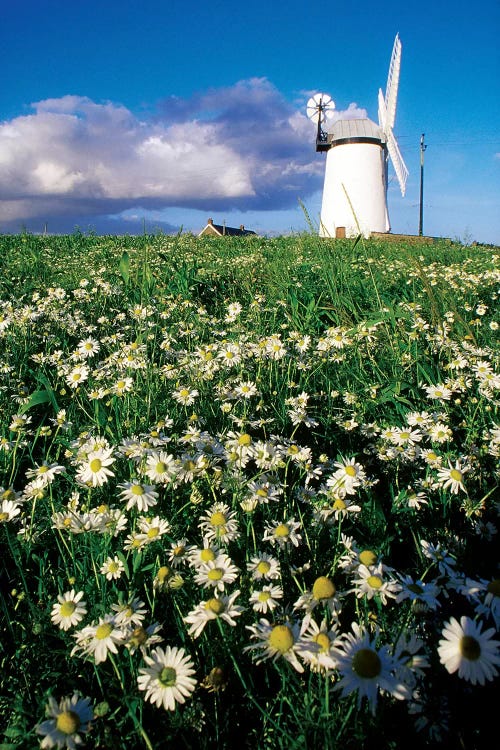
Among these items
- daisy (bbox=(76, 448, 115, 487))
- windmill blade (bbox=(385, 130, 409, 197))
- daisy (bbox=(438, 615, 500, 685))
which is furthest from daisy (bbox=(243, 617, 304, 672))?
windmill blade (bbox=(385, 130, 409, 197))

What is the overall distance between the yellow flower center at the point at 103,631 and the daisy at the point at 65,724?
165mm

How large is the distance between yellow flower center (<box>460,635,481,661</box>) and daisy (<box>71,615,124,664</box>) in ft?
2.51

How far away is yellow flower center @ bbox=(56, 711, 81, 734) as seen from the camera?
0.88 m

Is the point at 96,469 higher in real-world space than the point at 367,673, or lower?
higher

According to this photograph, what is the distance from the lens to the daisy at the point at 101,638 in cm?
108

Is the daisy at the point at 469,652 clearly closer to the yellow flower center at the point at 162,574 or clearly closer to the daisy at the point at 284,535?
the daisy at the point at 284,535

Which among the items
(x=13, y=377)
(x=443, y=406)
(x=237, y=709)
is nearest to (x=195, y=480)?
(x=237, y=709)

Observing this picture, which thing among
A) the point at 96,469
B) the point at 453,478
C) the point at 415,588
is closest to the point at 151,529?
the point at 96,469

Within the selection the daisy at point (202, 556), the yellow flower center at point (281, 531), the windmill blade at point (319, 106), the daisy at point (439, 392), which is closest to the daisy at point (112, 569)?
the daisy at point (202, 556)

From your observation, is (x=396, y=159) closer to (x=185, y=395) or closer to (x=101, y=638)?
(x=185, y=395)

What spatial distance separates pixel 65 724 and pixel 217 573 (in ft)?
1.50

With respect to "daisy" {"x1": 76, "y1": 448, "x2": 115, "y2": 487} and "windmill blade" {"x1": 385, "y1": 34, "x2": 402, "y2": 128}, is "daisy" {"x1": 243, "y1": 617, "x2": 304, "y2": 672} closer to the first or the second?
"daisy" {"x1": 76, "y1": 448, "x2": 115, "y2": 487}

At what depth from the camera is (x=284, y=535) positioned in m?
1.44

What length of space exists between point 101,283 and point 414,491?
3583 millimetres
